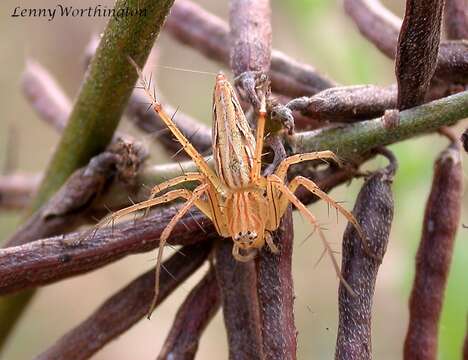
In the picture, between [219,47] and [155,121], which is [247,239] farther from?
[219,47]

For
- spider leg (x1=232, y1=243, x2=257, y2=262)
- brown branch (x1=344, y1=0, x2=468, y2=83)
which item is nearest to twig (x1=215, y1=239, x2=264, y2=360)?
spider leg (x1=232, y1=243, x2=257, y2=262)

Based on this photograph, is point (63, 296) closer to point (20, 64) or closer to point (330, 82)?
point (20, 64)

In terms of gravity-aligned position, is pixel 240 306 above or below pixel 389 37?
below

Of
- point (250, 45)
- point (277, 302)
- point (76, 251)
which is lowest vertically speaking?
point (277, 302)

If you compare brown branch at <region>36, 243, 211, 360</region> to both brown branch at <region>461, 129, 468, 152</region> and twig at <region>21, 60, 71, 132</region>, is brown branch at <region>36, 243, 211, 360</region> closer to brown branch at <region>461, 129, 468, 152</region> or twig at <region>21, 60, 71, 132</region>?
brown branch at <region>461, 129, 468, 152</region>

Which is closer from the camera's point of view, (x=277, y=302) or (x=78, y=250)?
(x=277, y=302)

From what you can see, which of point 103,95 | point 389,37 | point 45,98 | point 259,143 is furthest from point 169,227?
point 45,98

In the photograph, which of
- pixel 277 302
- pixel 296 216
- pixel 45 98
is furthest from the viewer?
pixel 296 216
